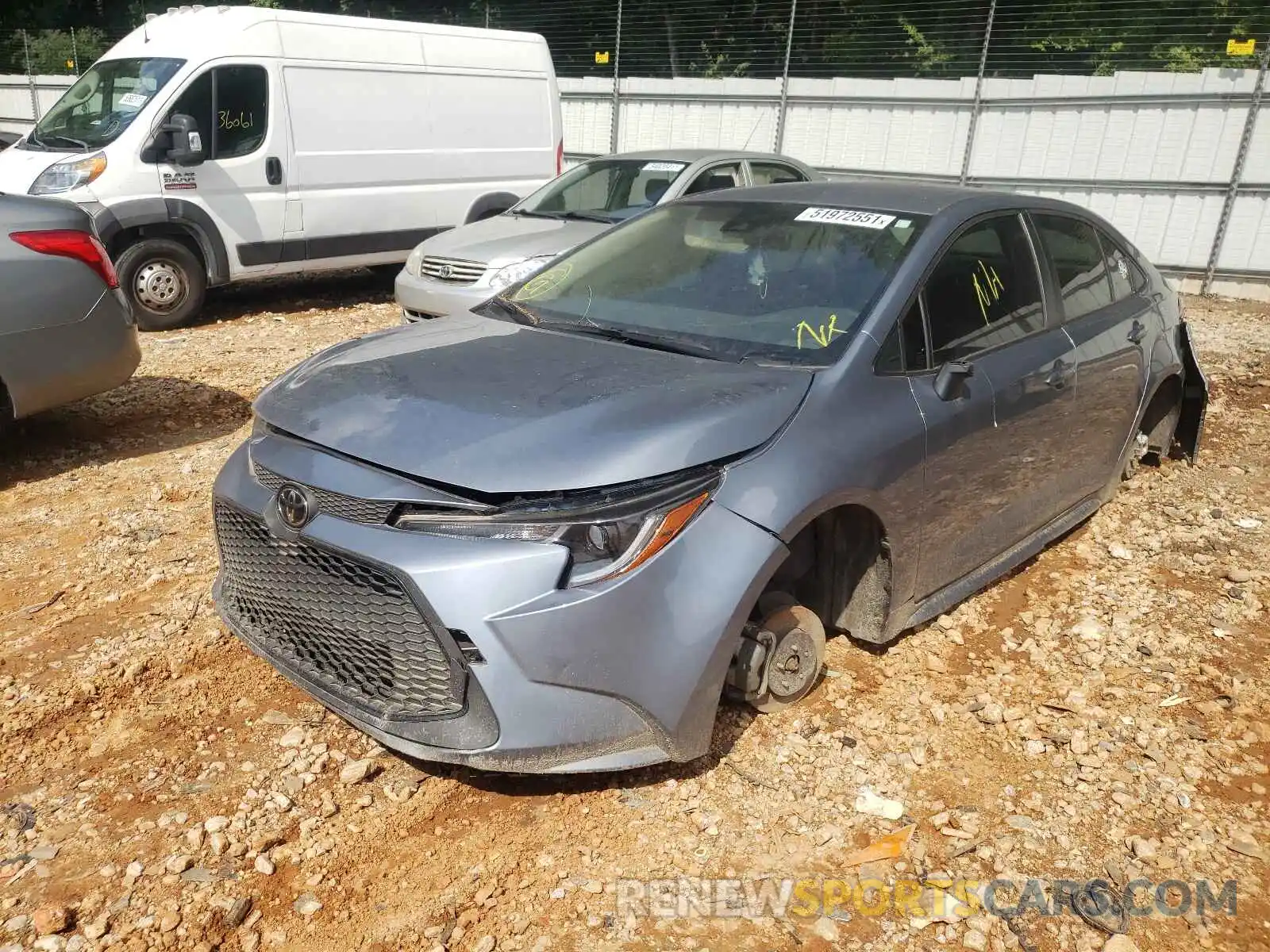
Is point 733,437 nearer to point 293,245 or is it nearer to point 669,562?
point 669,562

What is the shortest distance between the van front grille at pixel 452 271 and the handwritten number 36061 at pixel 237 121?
2.43 meters

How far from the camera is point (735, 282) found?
3.53m

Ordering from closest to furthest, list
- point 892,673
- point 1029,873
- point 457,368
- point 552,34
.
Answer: point 1029,873 → point 457,368 → point 892,673 → point 552,34

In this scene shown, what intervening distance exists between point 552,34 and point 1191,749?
16.9m

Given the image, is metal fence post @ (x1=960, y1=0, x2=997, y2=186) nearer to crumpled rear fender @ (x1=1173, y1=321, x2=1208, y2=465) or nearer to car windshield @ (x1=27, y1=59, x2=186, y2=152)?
crumpled rear fender @ (x1=1173, y1=321, x2=1208, y2=465)

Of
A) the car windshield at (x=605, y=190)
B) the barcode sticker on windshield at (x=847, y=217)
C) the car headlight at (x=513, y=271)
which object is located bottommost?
the car headlight at (x=513, y=271)

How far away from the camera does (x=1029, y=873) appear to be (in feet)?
8.70

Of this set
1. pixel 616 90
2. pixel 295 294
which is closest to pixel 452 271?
pixel 295 294

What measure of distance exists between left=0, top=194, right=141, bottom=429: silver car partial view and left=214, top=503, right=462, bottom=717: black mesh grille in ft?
8.40

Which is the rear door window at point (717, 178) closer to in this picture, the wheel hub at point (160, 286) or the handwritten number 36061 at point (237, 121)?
the handwritten number 36061 at point (237, 121)

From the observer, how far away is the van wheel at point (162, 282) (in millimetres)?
8125

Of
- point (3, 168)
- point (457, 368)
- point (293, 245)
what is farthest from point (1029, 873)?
point (3, 168)

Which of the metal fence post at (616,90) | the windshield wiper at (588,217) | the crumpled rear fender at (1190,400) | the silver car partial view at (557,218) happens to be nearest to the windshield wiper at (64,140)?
the silver car partial view at (557,218)

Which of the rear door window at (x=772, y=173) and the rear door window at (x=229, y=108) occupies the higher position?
the rear door window at (x=229, y=108)
